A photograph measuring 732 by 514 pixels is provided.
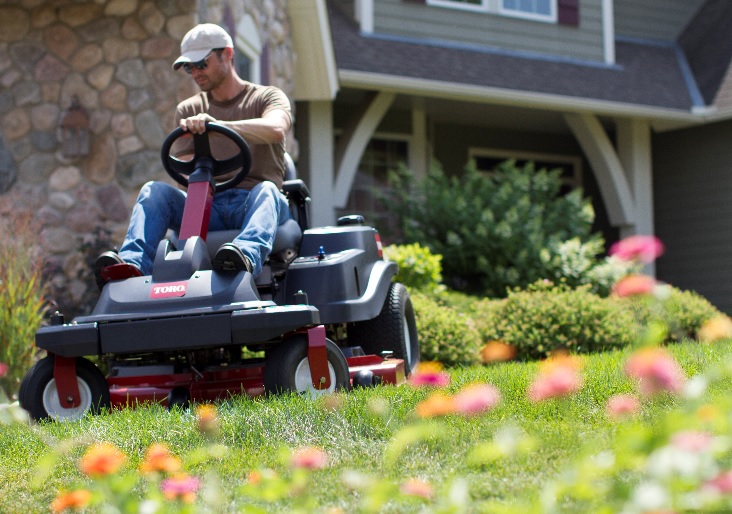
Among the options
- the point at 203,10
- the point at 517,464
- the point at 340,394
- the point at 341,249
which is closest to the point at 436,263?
the point at 203,10

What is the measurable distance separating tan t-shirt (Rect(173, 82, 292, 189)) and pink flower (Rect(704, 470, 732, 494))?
10.3 ft

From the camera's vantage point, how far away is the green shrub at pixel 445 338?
6.31 meters

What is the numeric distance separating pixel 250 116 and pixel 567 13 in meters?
8.25

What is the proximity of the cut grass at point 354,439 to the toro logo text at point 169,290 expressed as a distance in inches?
15.4

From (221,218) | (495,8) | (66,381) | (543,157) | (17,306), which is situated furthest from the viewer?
(543,157)

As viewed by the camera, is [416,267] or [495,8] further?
[495,8]

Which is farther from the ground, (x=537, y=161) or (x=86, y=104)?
(x=537, y=161)

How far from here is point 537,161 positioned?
13539mm

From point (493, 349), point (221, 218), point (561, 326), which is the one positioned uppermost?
point (221, 218)

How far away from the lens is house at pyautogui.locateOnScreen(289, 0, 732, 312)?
10406mm

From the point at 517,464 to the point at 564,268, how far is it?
Result: 7239 mm

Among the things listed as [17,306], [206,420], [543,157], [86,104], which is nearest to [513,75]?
[543,157]

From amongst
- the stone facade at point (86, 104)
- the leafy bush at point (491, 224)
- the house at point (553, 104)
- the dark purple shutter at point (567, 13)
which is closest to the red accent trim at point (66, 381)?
the stone facade at point (86, 104)

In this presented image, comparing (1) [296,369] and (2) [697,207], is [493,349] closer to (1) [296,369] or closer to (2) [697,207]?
(1) [296,369]
